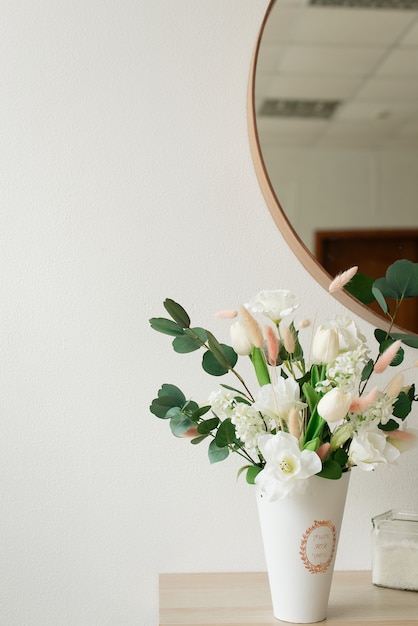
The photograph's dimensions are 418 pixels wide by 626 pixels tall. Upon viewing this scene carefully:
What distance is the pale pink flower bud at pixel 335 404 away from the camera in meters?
0.98

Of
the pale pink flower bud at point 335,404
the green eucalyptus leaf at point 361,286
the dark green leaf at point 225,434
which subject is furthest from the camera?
the green eucalyptus leaf at point 361,286

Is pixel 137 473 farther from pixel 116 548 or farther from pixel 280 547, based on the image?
pixel 280 547

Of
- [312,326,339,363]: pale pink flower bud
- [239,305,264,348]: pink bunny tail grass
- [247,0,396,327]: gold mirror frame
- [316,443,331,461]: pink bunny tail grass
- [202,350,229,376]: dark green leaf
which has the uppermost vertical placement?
[247,0,396,327]: gold mirror frame

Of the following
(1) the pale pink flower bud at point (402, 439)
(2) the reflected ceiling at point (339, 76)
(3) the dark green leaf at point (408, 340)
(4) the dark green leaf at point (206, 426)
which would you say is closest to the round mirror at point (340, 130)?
(2) the reflected ceiling at point (339, 76)

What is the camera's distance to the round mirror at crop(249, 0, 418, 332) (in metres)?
1.33

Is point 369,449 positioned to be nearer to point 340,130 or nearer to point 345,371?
point 345,371

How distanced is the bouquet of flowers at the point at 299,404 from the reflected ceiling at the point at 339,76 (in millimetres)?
341

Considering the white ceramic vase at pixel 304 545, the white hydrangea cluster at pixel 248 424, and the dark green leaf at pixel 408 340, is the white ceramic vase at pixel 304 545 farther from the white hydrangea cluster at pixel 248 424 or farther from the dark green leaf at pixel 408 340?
the dark green leaf at pixel 408 340

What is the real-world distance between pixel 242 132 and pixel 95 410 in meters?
0.56

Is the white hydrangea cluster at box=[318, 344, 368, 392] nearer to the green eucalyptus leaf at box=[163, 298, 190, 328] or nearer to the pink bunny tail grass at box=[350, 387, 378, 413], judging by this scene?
the pink bunny tail grass at box=[350, 387, 378, 413]

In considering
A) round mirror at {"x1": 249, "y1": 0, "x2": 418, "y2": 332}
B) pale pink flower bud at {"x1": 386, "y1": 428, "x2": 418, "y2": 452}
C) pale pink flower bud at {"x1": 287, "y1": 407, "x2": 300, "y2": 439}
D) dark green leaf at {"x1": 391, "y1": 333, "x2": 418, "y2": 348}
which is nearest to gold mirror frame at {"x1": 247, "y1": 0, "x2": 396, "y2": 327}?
round mirror at {"x1": 249, "y1": 0, "x2": 418, "y2": 332}

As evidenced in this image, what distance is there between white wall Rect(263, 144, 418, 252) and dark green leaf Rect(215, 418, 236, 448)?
0.41 metres

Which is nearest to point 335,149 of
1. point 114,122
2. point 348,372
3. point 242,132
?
point 242,132

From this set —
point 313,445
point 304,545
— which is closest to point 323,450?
point 313,445
